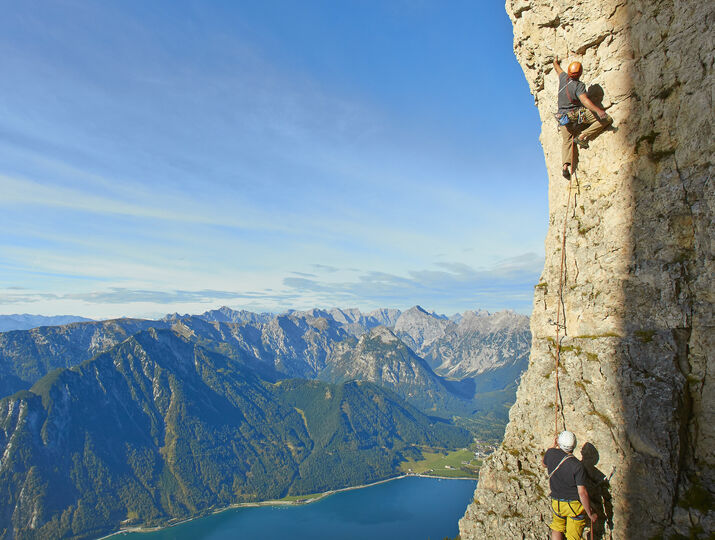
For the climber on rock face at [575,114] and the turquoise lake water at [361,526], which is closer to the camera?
the climber on rock face at [575,114]

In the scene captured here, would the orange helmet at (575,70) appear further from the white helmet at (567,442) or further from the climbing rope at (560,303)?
the white helmet at (567,442)

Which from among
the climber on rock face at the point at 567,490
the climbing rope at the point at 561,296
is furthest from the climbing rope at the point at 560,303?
the climber on rock face at the point at 567,490

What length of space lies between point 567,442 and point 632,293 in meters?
4.65

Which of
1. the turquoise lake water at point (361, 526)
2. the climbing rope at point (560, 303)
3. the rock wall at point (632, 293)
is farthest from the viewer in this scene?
the turquoise lake water at point (361, 526)

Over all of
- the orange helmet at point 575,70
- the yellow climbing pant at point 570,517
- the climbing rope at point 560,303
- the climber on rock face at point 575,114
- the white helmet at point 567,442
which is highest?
the orange helmet at point 575,70

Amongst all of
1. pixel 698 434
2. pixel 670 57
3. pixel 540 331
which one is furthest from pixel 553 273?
pixel 670 57

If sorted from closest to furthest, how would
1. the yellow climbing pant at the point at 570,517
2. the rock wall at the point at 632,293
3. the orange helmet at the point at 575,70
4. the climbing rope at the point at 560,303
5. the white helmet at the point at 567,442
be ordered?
the rock wall at the point at 632,293 → the yellow climbing pant at the point at 570,517 → the white helmet at the point at 567,442 → the orange helmet at the point at 575,70 → the climbing rope at the point at 560,303

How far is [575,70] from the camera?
1185 centimetres

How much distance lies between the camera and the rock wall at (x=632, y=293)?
31.9 feet

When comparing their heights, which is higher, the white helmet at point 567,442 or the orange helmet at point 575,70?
the orange helmet at point 575,70

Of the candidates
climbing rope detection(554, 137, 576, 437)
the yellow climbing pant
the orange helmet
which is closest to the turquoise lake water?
climbing rope detection(554, 137, 576, 437)

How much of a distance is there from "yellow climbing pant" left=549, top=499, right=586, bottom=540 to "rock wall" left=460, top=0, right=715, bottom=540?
0.95 meters

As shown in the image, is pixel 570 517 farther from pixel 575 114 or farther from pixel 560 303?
pixel 575 114

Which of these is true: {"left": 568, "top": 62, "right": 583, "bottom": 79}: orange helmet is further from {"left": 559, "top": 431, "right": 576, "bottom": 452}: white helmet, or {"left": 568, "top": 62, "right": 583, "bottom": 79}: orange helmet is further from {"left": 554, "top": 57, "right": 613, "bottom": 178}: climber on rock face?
{"left": 559, "top": 431, "right": 576, "bottom": 452}: white helmet
